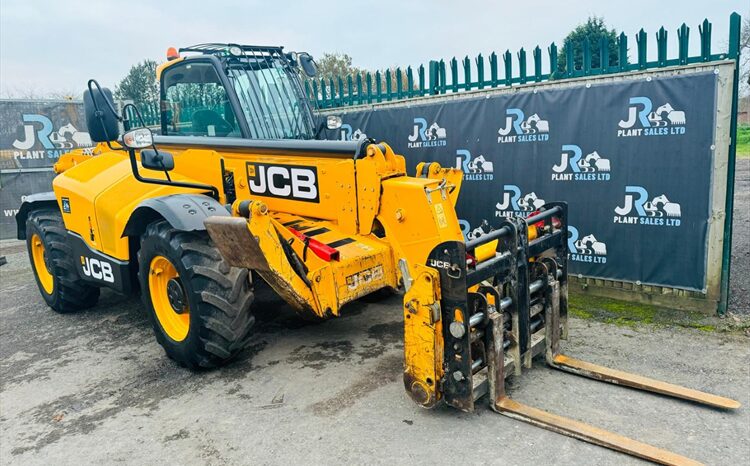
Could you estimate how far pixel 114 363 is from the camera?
187 inches

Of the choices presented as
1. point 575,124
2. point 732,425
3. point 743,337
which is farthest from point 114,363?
point 743,337

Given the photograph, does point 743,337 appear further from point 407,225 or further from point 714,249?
point 407,225

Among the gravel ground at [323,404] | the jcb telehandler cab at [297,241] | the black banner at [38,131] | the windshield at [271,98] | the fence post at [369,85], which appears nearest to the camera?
the gravel ground at [323,404]

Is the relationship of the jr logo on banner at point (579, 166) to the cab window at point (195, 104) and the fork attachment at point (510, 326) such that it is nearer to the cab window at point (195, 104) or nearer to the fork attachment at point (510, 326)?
the fork attachment at point (510, 326)

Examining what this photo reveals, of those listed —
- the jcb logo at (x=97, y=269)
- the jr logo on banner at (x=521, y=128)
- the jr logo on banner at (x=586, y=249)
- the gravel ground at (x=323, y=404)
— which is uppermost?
the jr logo on banner at (x=521, y=128)

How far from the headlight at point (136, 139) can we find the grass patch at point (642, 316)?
423cm

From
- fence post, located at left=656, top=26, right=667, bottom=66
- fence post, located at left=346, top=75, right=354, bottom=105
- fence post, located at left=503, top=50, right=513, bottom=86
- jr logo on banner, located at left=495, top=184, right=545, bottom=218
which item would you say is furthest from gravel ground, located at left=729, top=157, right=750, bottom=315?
fence post, located at left=346, top=75, right=354, bottom=105

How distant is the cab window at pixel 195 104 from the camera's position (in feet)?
16.7

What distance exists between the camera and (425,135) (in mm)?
7160

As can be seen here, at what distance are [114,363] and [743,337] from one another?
542 centimetres

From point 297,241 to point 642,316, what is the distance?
11.5 ft

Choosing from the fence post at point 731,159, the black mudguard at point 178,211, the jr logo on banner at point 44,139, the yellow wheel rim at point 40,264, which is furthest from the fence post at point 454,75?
the jr logo on banner at point 44,139

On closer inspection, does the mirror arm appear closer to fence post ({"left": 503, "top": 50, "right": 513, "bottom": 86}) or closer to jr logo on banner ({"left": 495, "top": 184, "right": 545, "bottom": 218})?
jr logo on banner ({"left": 495, "top": 184, "right": 545, "bottom": 218})

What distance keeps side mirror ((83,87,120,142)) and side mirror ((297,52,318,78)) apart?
2.00 m
